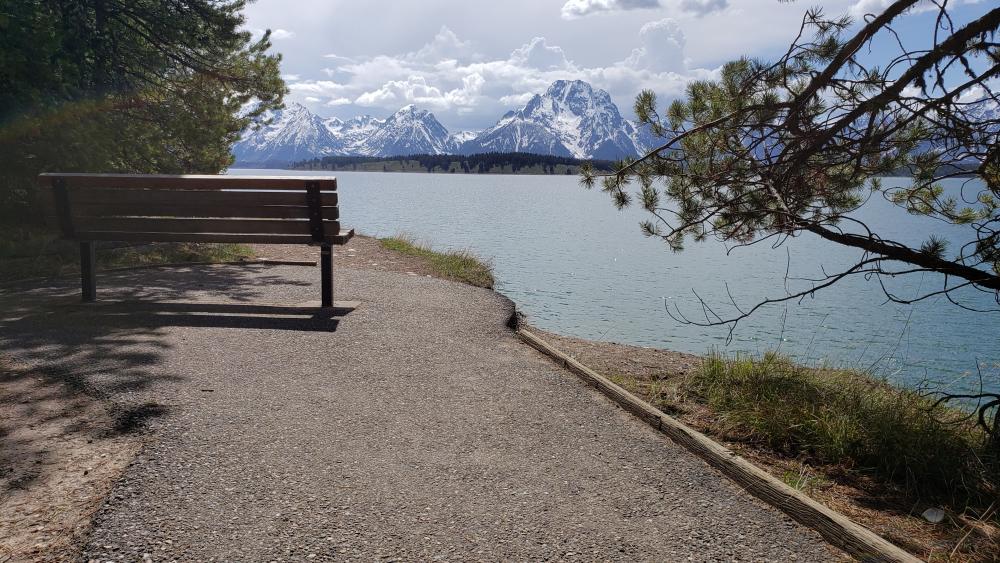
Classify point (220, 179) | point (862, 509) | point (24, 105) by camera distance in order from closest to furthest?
point (862, 509), point (220, 179), point (24, 105)

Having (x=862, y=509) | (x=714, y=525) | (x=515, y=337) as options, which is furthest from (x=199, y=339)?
(x=862, y=509)

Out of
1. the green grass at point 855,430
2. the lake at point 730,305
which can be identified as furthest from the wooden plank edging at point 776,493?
the lake at point 730,305

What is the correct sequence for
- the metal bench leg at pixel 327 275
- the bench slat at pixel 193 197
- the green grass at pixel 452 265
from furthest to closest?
the green grass at pixel 452 265 < the metal bench leg at pixel 327 275 < the bench slat at pixel 193 197

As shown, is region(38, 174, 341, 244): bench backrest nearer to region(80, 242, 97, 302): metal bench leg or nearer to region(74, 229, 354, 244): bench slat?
region(74, 229, 354, 244): bench slat

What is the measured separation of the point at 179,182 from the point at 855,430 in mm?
6832

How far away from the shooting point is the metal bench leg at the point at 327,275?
7.51 m

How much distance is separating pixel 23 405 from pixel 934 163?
7280mm

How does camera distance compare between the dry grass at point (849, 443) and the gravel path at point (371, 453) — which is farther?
the dry grass at point (849, 443)

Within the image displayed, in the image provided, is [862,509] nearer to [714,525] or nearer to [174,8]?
[714,525]

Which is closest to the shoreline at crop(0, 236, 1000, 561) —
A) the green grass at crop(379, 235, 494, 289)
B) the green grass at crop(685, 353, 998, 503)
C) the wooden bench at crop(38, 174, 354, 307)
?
the green grass at crop(685, 353, 998, 503)

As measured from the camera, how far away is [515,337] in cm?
729

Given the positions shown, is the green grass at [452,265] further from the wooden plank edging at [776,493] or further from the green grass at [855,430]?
the wooden plank edging at [776,493]

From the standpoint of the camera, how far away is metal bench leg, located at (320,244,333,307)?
24.7 feet

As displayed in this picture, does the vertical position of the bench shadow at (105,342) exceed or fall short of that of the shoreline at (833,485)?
it exceeds it
